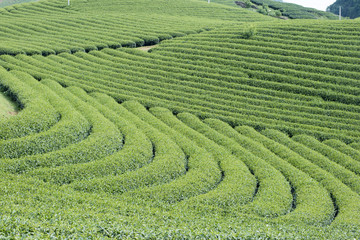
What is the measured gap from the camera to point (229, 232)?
1192cm

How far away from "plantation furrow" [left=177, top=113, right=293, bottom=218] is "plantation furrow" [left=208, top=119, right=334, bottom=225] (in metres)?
0.51

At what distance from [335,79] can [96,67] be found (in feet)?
71.5

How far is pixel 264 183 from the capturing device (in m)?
19.2

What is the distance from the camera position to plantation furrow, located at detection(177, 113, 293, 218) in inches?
664

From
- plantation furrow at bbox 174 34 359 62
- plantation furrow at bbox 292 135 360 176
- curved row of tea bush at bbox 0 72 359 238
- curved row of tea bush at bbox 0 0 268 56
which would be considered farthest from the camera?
curved row of tea bush at bbox 0 0 268 56

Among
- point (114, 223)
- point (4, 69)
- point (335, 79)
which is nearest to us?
point (114, 223)

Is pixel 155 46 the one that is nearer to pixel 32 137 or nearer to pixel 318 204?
pixel 32 137

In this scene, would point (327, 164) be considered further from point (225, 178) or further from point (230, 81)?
point (230, 81)

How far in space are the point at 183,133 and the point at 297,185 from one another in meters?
8.11

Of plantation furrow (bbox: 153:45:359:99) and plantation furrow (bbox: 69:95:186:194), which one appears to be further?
plantation furrow (bbox: 153:45:359:99)

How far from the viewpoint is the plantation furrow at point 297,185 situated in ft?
54.5

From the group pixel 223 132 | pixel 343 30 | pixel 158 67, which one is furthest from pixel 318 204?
pixel 343 30

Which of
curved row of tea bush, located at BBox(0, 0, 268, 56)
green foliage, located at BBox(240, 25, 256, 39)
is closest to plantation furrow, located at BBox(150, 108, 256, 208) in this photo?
green foliage, located at BBox(240, 25, 256, 39)

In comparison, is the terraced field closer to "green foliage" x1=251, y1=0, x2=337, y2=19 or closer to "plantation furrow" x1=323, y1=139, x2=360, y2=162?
"plantation furrow" x1=323, y1=139, x2=360, y2=162
